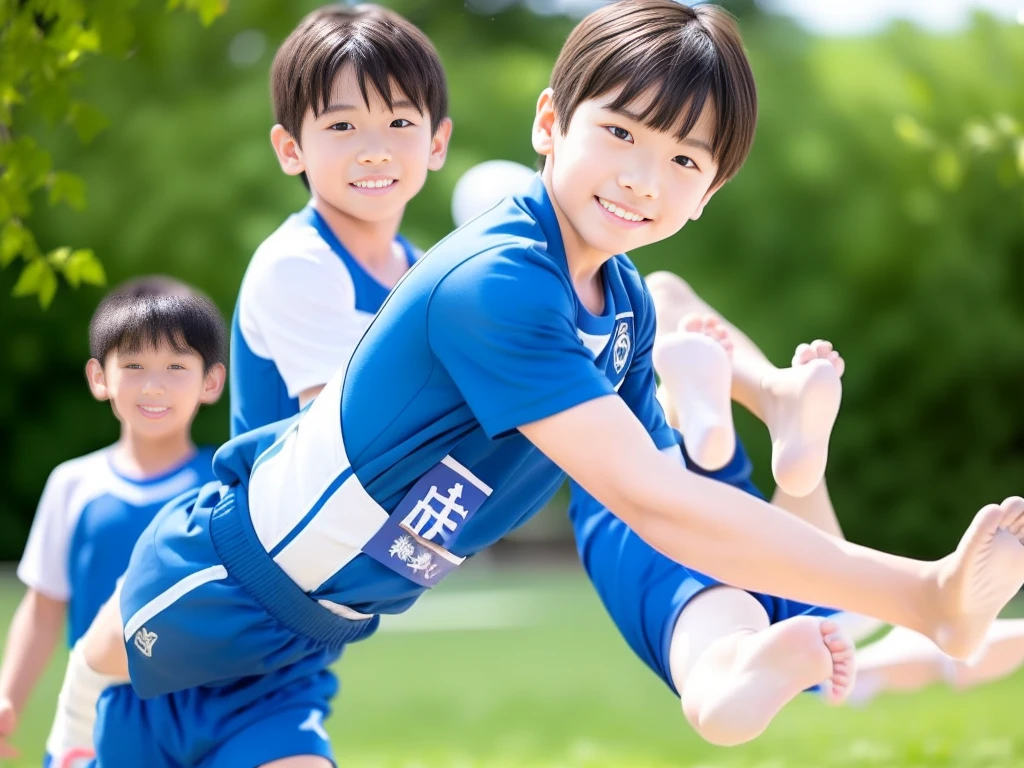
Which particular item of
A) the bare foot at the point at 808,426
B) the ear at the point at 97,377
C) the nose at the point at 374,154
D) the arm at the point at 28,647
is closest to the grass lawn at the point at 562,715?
the arm at the point at 28,647

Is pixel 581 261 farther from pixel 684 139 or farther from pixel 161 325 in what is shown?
pixel 161 325

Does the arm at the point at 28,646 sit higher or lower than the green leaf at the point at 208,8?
lower

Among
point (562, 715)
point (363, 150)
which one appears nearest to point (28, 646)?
point (363, 150)

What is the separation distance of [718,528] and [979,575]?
0.99 ft

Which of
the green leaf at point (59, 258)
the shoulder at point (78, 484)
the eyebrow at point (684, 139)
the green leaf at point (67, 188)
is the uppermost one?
the green leaf at point (67, 188)

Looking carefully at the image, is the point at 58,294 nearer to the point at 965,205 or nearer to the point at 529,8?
the point at 529,8

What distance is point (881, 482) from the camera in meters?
9.66

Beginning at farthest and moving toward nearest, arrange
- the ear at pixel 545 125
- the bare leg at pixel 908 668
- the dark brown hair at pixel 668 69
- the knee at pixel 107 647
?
the bare leg at pixel 908 668 < the knee at pixel 107 647 < the ear at pixel 545 125 < the dark brown hair at pixel 668 69

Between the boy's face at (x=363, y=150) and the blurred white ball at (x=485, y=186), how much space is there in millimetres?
438

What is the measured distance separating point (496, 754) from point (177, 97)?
6.72 meters

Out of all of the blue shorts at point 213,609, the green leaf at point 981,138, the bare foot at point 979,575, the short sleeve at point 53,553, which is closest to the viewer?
the bare foot at point 979,575

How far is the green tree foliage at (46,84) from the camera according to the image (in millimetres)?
2648

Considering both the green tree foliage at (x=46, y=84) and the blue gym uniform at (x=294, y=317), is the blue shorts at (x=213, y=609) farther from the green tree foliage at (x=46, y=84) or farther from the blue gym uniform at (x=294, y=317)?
the green tree foliage at (x=46, y=84)

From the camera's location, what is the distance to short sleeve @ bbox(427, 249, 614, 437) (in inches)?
69.8
